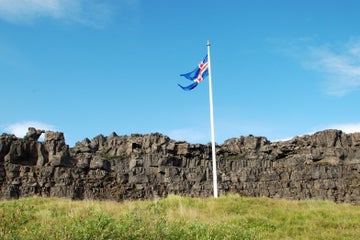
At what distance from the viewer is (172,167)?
135ft

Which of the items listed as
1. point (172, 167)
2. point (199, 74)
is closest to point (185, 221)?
point (199, 74)

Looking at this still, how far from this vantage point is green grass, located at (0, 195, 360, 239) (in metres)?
12.2

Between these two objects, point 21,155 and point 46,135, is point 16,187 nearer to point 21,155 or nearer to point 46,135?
point 21,155

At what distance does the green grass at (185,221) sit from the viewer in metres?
12.2

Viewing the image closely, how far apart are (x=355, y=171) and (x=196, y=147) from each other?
15941 millimetres

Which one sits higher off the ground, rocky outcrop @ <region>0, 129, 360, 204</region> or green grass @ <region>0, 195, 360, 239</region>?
rocky outcrop @ <region>0, 129, 360, 204</region>

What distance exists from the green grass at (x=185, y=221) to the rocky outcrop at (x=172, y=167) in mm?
11497

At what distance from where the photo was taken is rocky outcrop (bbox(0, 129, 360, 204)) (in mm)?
35500

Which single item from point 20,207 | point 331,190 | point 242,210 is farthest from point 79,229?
point 331,190

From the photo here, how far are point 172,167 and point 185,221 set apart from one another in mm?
24980

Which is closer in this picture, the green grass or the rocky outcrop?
the green grass

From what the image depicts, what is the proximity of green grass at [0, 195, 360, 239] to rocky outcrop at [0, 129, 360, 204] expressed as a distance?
453 inches

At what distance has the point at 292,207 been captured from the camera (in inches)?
893

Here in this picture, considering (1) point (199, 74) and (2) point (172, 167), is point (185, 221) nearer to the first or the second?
(1) point (199, 74)
